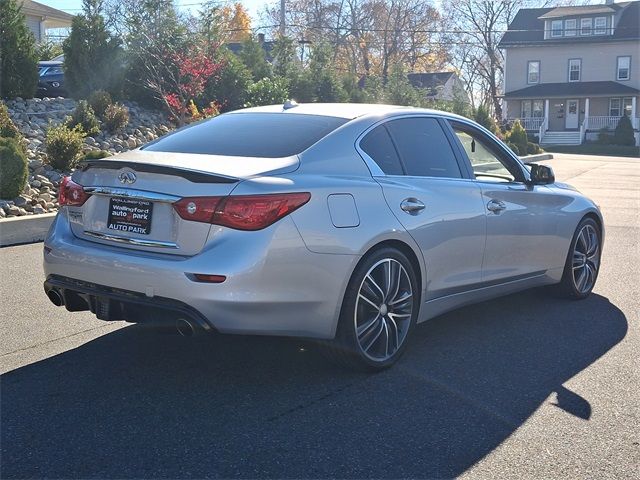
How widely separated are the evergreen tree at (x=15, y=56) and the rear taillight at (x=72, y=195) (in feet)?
43.5

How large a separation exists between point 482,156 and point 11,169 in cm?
708

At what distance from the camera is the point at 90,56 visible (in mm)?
17953

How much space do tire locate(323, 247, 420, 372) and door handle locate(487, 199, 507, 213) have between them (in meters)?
1.04

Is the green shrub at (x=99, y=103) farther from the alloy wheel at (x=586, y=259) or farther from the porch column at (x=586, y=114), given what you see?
the porch column at (x=586, y=114)

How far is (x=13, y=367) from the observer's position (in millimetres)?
4703

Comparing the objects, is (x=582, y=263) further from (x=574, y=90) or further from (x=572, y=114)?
(x=572, y=114)

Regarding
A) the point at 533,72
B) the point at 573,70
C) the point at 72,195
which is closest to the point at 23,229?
the point at 72,195

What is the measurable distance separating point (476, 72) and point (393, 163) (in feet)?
217

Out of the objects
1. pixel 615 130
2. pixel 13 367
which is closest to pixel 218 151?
pixel 13 367

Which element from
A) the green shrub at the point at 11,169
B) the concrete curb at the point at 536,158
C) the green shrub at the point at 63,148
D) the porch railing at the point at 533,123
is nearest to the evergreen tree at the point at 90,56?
the green shrub at the point at 63,148

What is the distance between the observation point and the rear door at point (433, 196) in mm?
4883

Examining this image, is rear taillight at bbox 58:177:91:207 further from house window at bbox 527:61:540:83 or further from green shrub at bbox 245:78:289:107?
house window at bbox 527:61:540:83

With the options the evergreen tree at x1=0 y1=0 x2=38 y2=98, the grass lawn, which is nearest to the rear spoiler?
the evergreen tree at x1=0 y1=0 x2=38 y2=98

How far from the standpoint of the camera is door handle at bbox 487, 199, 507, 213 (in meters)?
5.60
